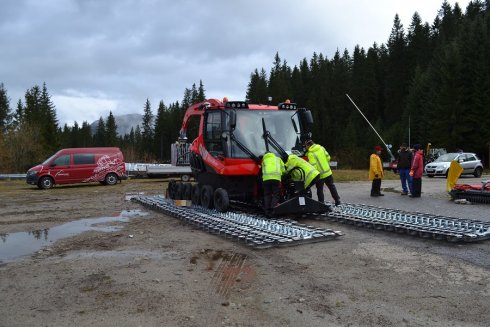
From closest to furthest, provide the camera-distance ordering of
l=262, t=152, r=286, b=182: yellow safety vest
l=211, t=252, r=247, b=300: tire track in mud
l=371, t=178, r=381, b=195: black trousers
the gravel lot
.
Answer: the gravel lot → l=211, t=252, r=247, b=300: tire track in mud → l=262, t=152, r=286, b=182: yellow safety vest → l=371, t=178, r=381, b=195: black trousers

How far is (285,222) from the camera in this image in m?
9.16

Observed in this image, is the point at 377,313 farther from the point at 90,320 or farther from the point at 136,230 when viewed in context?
the point at 136,230

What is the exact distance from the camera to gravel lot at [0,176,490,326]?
4.44 m

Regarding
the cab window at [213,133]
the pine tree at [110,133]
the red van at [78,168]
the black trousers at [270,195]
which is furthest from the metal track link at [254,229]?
the pine tree at [110,133]

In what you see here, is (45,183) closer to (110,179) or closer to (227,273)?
(110,179)

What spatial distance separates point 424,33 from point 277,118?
290 ft

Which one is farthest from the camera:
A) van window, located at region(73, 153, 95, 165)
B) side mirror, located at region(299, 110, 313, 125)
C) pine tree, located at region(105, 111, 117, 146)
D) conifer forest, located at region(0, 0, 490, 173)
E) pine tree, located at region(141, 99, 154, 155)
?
pine tree, located at region(141, 99, 154, 155)

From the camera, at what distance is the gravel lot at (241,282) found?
14.6 ft

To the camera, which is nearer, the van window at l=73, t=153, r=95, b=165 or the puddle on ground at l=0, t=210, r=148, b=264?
the puddle on ground at l=0, t=210, r=148, b=264

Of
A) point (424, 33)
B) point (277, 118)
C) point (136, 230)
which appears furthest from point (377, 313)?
point (424, 33)

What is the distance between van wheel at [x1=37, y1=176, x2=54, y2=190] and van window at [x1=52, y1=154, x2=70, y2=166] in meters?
0.87

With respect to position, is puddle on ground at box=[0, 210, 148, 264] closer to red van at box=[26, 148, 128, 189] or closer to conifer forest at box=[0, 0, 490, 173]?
red van at box=[26, 148, 128, 189]

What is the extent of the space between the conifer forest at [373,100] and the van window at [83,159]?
34.3 meters

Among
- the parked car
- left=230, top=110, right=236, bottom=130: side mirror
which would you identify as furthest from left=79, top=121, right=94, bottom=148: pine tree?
left=230, top=110, right=236, bottom=130: side mirror
